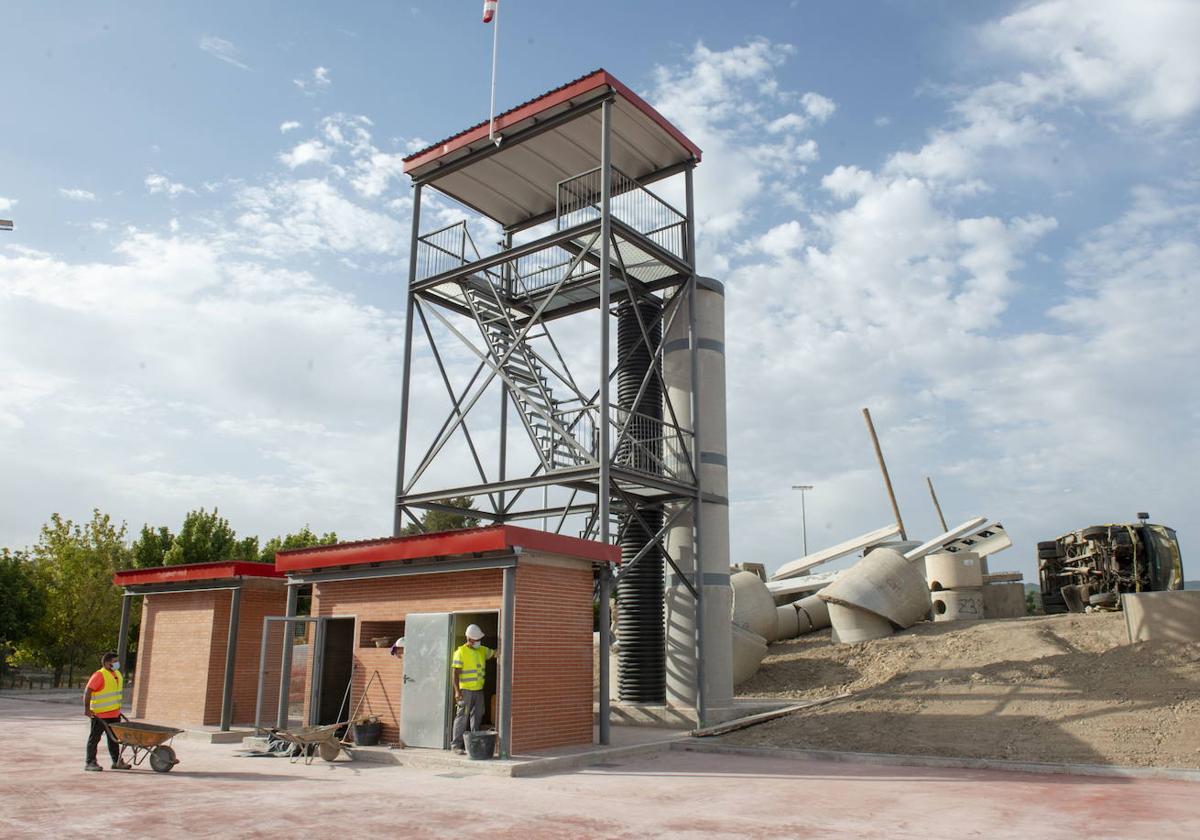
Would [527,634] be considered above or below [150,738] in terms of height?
above

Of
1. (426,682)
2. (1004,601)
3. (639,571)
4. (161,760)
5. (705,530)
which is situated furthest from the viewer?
(1004,601)

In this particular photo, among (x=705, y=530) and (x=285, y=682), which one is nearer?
(x=285, y=682)

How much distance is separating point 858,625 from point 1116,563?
7377 millimetres

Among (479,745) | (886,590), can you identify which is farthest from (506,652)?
(886,590)

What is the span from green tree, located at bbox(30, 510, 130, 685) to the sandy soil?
1099 inches

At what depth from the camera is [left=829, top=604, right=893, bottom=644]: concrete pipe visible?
26375 mm

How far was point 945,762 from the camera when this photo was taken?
47.2 feet

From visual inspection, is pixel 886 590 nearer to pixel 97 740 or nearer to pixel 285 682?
pixel 285 682

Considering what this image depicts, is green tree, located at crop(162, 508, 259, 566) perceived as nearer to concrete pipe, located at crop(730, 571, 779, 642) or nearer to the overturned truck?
concrete pipe, located at crop(730, 571, 779, 642)

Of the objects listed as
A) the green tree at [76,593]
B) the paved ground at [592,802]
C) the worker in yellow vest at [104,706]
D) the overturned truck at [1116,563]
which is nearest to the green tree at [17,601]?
the green tree at [76,593]

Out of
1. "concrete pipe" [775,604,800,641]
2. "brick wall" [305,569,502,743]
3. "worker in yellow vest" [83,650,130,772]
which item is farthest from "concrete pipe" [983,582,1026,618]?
"worker in yellow vest" [83,650,130,772]

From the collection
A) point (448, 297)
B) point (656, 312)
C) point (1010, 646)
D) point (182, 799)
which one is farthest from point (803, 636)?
point (182, 799)

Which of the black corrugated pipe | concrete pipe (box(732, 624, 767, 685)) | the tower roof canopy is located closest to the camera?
the tower roof canopy

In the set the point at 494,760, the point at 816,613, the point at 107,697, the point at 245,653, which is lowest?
the point at 494,760
